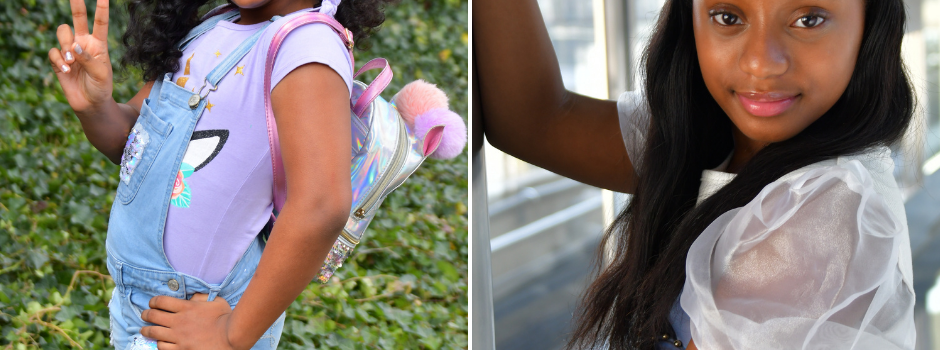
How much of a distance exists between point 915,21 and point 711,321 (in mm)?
5118

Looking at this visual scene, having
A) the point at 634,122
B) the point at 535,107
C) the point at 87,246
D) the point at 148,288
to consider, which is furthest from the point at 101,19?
the point at 87,246

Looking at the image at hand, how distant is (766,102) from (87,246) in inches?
83.3

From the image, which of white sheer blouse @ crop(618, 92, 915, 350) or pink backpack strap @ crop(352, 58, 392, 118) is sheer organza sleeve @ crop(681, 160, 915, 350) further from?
pink backpack strap @ crop(352, 58, 392, 118)

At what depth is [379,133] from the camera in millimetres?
1018

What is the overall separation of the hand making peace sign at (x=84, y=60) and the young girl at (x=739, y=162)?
1.67 feet

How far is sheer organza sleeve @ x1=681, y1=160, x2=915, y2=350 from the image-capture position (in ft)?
2.56

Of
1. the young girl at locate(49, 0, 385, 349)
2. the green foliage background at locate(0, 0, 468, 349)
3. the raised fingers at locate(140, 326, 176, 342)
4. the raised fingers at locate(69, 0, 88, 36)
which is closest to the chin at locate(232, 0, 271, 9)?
the young girl at locate(49, 0, 385, 349)

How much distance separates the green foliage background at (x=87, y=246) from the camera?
2.12 m

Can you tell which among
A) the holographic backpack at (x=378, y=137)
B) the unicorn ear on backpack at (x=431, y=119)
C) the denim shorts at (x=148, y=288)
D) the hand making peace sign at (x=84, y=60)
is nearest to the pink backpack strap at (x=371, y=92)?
the holographic backpack at (x=378, y=137)

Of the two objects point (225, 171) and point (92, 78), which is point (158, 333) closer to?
point (225, 171)

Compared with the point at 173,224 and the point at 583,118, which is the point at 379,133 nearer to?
the point at 173,224

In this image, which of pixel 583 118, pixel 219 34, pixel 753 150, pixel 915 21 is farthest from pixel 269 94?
pixel 915 21

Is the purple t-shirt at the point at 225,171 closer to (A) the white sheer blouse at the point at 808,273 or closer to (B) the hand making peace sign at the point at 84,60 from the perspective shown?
(B) the hand making peace sign at the point at 84,60

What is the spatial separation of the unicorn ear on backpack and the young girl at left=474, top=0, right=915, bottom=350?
65mm
